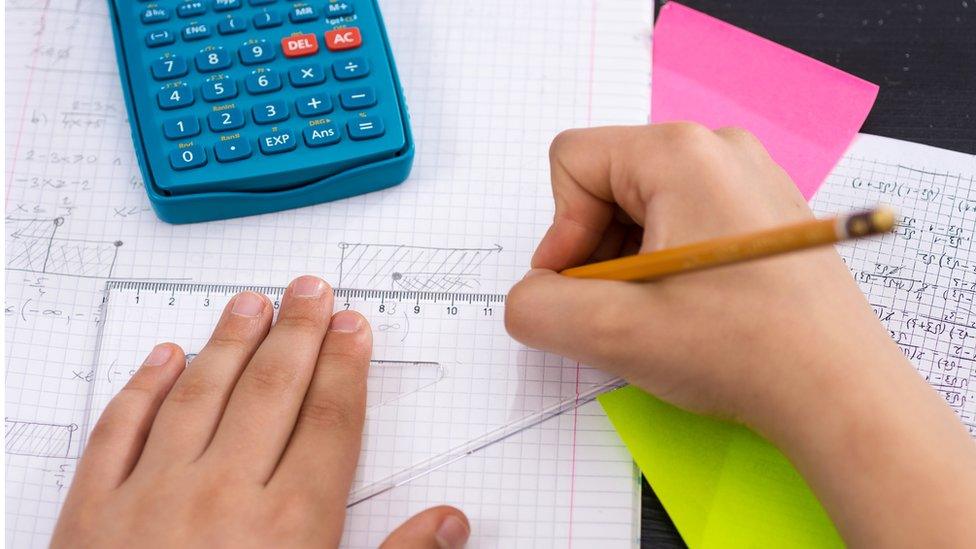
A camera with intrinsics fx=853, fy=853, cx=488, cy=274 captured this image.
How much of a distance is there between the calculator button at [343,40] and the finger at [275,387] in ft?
0.58

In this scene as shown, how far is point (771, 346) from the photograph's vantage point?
0.48 meters

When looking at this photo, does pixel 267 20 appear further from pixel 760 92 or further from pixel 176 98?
pixel 760 92

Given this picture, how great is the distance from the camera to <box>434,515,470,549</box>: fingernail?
53cm

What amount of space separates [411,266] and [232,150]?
154 mm

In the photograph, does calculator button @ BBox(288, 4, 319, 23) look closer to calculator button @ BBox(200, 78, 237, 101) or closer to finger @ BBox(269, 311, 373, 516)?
calculator button @ BBox(200, 78, 237, 101)

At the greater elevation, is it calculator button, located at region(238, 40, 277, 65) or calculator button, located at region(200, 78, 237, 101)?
calculator button, located at region(238, 40, 277, 65)

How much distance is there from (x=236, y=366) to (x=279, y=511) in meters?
0.11

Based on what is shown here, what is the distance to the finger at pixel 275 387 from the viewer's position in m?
0.54

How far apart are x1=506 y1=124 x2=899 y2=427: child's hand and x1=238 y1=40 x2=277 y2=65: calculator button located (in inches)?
10.1

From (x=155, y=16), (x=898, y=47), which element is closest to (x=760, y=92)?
(x=898, y=47)

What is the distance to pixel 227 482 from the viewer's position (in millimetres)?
521

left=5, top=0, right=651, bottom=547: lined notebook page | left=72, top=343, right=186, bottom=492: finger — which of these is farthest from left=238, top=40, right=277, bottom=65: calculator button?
left=72, top=343, right=186, bottom=492: finger

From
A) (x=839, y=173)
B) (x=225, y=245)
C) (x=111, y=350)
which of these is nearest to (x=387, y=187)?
(x=225, y=245)

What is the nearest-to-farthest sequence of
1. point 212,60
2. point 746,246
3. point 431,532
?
point 746,246 < point 431,532 < point 212,60
